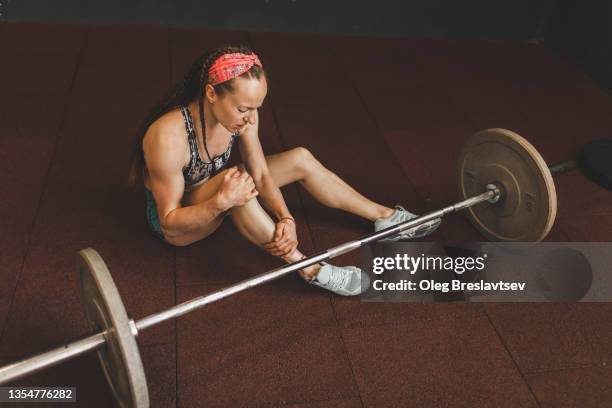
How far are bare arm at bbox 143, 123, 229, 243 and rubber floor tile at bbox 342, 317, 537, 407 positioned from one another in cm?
46

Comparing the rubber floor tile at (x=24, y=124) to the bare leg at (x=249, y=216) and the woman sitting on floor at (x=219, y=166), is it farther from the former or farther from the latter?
the bare leg at (x=249, y=216)

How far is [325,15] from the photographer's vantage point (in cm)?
308

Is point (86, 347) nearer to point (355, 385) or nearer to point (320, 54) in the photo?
point (355, 385)

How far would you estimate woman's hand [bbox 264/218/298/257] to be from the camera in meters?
1.43

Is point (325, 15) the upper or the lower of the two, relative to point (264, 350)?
upper

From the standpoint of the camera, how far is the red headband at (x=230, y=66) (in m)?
1.25

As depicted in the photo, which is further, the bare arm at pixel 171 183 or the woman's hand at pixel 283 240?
the woman's hand at pixel 283 240

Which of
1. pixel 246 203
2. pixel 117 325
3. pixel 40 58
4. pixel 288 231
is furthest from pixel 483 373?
pixel 40 58

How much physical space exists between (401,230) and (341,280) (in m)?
0.21

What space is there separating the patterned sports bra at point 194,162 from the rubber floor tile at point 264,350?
0.29 metres

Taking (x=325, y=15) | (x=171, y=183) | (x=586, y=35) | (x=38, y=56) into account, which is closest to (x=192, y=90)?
(x=171, y=183)

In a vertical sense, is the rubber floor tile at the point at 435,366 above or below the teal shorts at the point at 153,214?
below

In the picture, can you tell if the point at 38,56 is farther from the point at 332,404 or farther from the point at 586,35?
the point at 586,35

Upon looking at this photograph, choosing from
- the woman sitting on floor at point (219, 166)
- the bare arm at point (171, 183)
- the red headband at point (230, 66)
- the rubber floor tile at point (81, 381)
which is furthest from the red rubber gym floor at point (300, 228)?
the red headband at point (230, 66)
